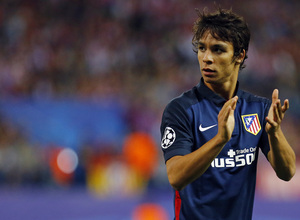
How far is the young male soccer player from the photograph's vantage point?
313 cm

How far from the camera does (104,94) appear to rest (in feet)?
45.0

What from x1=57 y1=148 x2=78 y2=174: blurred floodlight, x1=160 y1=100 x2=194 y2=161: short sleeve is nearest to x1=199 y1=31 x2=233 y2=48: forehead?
x1=160 y1=100 x2=194 y2=161: short sleeve

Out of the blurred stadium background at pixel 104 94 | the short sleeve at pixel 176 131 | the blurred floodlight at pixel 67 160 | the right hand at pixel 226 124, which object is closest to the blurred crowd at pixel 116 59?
the blurred stadium background at pixel 104 94

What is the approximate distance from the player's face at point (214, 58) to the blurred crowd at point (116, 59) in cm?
895

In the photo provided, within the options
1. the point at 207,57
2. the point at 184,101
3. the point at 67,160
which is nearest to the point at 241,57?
the point at 207,57

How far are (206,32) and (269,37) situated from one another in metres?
13.4

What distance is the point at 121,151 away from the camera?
41.2ft

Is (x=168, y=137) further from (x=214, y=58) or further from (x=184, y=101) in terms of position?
(x=214, y=58)

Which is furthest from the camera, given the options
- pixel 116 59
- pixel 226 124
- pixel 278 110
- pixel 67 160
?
pixel 116 59

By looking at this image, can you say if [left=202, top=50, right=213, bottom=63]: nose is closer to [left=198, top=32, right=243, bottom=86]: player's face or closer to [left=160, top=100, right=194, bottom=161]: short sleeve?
[left=198, top=32, right=243, bottom=86]: player's face

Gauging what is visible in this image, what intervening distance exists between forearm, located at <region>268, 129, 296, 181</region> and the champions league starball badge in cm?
54

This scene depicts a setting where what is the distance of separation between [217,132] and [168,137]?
29cm

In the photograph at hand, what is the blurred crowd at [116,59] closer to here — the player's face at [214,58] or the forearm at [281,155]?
the forearm at [281,155]

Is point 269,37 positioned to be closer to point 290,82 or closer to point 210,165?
point 290,82
